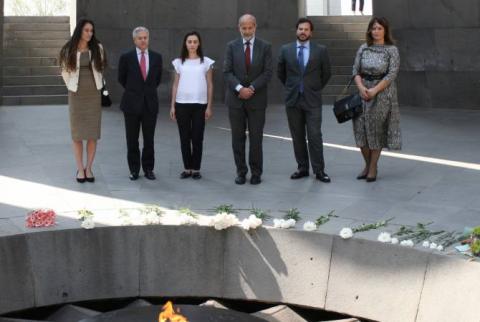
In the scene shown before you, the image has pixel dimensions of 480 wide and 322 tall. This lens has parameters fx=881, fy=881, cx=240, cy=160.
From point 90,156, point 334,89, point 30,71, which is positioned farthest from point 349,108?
point 30,71

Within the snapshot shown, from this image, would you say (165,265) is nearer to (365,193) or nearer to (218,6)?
(365,193)

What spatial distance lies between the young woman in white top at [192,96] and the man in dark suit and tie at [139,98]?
0.25 meters

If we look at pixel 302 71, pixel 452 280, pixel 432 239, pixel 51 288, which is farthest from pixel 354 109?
pixel 51 288

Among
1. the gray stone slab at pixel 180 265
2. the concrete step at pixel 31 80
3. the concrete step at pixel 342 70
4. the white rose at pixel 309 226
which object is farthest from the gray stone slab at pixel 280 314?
the concrete step at pixel 342 70

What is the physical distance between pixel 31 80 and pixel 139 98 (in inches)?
350

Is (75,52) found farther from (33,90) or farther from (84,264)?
(33,90)

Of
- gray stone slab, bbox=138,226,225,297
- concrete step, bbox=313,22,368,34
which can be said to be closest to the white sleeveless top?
gray stone slab, bbox=138,226,225,297

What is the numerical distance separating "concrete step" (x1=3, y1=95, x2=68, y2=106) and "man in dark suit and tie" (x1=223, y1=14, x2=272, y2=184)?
8.43 metres

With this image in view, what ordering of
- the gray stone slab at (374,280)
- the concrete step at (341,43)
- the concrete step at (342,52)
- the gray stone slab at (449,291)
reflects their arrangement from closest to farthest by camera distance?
1. the gray stone slab at (449,291)
2. the gray stone slab at (374,280)
3. the concrete step at (342,52)
4. the concrete step at (341,43)

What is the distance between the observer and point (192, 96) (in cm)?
1015

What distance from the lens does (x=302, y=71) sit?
32.9 feet

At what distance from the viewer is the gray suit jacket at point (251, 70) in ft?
32.3

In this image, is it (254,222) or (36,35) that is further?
(36,35)

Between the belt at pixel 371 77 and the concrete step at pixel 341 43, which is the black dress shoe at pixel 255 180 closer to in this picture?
the belt at pixel 371 77
